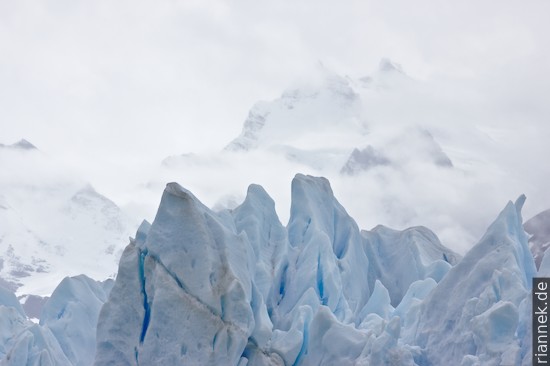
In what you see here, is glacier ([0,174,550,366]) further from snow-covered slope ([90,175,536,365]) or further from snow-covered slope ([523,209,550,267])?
snow-covered slope ([523,209,550,267])

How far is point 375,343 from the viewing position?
2778cm

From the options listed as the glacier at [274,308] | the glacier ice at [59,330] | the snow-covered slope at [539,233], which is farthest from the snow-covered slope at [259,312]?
the snow-covered slope at [539,233]

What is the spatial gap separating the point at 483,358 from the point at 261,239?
Result: 1048 centimetres

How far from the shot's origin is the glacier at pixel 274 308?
28000 mm

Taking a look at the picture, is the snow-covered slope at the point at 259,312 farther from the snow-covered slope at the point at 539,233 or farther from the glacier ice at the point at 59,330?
the snow-covered slope at the point at 539,233

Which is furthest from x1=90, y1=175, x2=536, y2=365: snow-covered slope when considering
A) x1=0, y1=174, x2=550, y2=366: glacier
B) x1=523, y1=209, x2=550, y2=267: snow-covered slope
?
x1=523, y1=209, x2=550, y2=267: snow-covered slope

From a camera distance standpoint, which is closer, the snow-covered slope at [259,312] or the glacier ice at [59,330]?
the snow-covered slope at [259,312]

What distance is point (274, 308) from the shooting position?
33.4 metres

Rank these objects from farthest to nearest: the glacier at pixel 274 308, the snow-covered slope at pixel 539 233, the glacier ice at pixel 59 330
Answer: the snow-covered slope at pixel 539 233 < the glacier ice at pixel 59 330 < the glacier at pixel 274 308

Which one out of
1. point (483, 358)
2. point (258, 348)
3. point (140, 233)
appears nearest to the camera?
point (483, 358)

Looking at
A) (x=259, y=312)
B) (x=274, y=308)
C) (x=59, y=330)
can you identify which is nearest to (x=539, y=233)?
(x=274, y=308)

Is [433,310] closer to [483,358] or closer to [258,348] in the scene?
[483,358]

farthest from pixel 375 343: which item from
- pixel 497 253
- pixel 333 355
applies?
pixel 497 253

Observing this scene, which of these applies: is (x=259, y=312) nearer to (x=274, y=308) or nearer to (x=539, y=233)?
(x=274, y=308)
